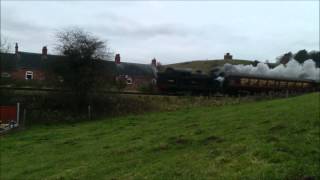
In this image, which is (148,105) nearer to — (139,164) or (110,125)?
(110,125)

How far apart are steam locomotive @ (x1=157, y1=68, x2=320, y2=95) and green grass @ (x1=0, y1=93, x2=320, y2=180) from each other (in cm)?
2792

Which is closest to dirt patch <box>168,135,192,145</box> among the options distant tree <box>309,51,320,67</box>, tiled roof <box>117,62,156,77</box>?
tiled roof <box>117,62,156,77</box>

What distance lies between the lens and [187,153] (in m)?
17.3

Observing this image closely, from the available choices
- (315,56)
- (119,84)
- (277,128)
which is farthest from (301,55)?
(277,128)

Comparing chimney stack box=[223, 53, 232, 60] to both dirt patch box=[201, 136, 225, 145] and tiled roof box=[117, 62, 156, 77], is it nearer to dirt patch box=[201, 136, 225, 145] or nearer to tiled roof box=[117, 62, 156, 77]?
tiled roof box=[117, 62, 156, 77]

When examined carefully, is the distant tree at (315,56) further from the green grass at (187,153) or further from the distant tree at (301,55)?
the green grass at (187,153)

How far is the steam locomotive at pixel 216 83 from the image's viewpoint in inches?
2233

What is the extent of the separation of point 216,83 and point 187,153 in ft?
141

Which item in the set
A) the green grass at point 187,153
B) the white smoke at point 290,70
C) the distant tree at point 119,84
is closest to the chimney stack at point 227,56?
the white smoke at point 290,70

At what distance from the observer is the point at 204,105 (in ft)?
152

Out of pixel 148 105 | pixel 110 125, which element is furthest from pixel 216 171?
pixel 148 105

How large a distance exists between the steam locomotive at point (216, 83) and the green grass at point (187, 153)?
2792cm

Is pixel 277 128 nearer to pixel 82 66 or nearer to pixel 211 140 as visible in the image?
pixel 211 140

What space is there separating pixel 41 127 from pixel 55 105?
21.2 feet
